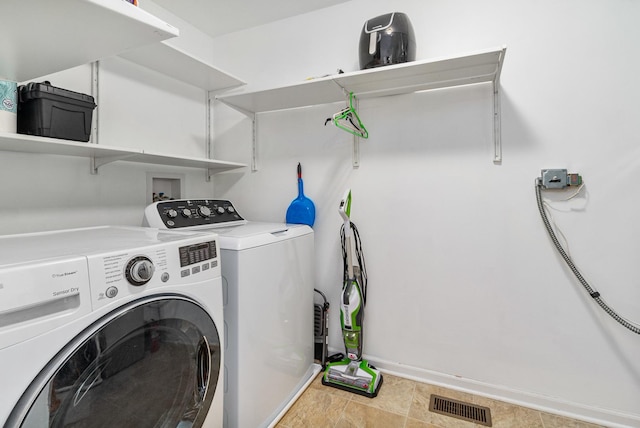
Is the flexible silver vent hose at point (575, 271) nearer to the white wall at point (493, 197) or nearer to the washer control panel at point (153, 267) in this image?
the white wall at point (493, 197)

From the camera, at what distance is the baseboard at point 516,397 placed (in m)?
1.58

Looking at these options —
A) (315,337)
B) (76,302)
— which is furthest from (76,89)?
(315,337)

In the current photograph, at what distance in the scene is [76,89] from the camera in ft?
5.45

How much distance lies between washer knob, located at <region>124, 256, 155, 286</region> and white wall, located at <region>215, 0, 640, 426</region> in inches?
53.8

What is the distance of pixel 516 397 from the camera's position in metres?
1.75

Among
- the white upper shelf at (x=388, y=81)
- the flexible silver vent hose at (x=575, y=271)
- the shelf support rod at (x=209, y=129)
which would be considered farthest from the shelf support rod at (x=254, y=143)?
the flexible silver vent hose at (x=575, y=271)

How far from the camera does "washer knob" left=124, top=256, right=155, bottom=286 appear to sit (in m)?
0.90

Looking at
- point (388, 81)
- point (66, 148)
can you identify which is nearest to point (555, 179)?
point (388, 81)

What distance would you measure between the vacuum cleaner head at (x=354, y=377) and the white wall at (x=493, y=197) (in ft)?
0.57

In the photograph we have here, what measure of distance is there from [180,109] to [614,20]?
2.59 meters

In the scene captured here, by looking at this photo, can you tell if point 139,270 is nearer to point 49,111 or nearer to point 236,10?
point 49,111

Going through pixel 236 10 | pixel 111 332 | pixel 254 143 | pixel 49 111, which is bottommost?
pixel 111 332

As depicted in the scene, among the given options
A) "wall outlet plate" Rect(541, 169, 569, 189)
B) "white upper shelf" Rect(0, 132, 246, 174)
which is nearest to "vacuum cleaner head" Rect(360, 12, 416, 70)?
"wall outlet plate" Rect(541, 169, 569, 189)

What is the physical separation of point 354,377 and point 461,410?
593mm
